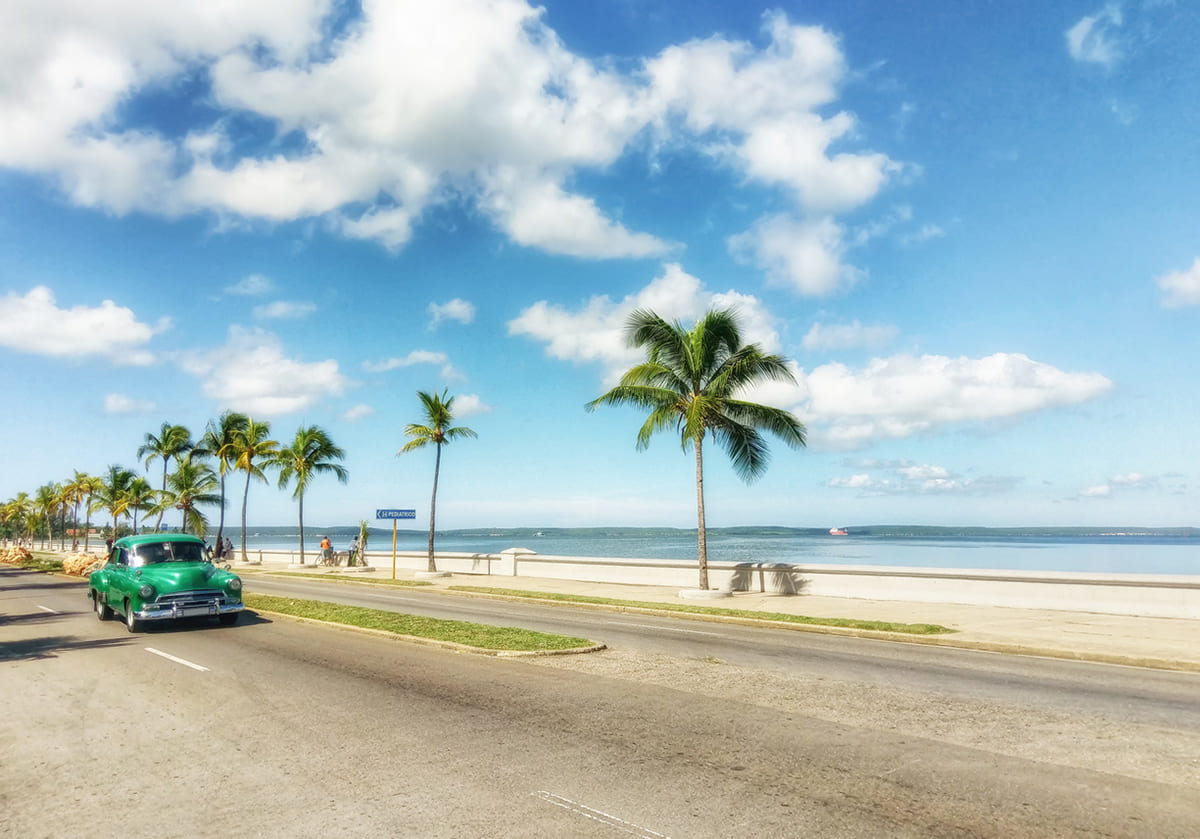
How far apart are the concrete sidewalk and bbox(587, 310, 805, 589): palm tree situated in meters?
4.10

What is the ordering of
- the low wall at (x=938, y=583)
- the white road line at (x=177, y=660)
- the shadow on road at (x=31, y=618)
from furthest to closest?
the shadow on road at (x=31, y=618), the low wall at (x=938, y=583), the white road line at (x=177, y=660)

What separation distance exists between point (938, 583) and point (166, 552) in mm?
19678

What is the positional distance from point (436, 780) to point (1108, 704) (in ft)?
26.8

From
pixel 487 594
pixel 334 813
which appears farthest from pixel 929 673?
pixel 487 594

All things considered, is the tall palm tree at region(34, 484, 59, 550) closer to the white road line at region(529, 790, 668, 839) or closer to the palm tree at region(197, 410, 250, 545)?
the palm tree at region(197, 410, 250, 545)

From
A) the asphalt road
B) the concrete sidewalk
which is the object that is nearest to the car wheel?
the asphalt road

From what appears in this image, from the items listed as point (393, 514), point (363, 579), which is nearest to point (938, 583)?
point (393, 514)

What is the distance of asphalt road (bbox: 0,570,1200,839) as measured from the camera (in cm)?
519

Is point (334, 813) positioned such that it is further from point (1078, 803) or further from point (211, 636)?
point (211, 636)

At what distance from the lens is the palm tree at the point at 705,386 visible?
2442 cm

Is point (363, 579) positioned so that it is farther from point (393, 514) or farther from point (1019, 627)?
point (1019, 627)

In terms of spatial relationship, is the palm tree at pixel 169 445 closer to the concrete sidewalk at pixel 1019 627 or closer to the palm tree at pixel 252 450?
the palm tree at pixel 252 450

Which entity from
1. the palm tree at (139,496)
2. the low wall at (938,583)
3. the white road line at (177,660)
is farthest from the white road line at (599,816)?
the palm tree at (139,496)

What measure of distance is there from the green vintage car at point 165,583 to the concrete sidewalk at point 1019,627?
11.3 metres
